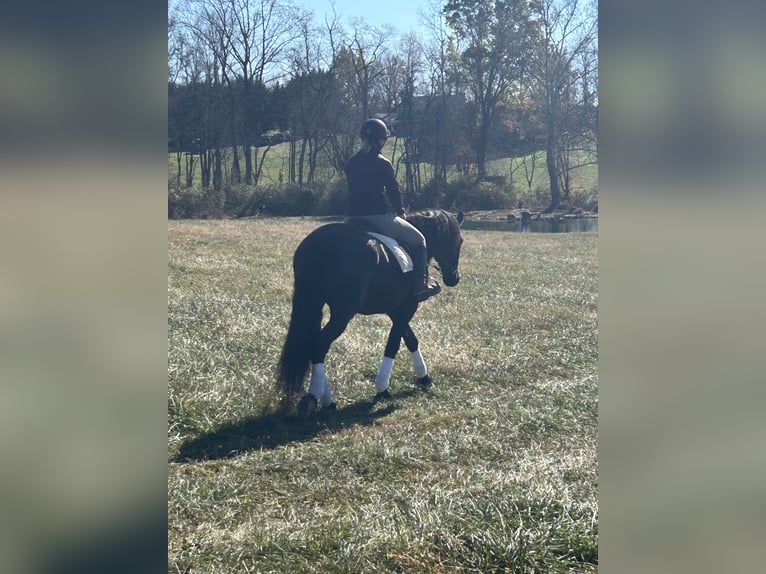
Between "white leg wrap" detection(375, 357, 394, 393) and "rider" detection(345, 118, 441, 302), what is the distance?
820 mm

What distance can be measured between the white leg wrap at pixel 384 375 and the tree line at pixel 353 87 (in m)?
1.17

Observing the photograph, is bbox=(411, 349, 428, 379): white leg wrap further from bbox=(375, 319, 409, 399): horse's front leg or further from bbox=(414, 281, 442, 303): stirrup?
bbox=(414, 281, 442, 303): stirrup

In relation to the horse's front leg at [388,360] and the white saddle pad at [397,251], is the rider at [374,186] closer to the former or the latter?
the white saddle pad at [397,251]

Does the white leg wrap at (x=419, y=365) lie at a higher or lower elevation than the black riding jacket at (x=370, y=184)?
lower

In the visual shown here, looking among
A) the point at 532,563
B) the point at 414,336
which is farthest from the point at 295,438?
the point at 532,563

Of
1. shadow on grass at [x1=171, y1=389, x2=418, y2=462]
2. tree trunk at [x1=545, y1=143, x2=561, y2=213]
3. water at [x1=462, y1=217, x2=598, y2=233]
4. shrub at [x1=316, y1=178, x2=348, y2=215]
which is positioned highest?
tree trunk at [x1=545, y1=143, x2=561, y2=213]

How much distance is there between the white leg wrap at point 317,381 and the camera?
420cm
